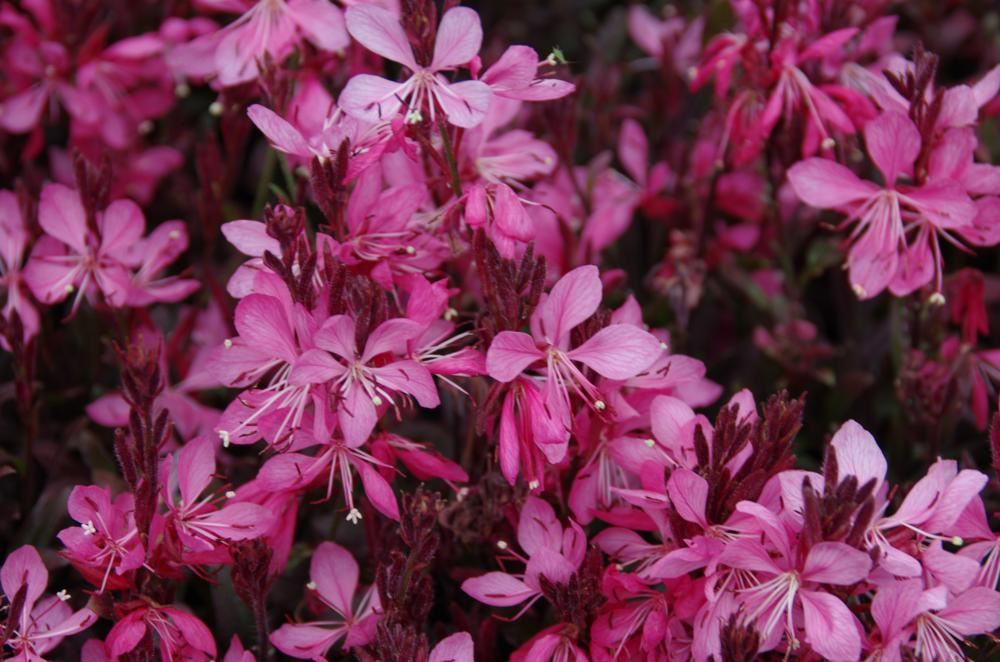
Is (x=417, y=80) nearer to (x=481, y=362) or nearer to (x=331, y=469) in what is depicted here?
(x=481, y=362)

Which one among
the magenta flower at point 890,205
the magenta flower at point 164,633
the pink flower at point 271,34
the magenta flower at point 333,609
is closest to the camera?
the magenta flower at point 164,633

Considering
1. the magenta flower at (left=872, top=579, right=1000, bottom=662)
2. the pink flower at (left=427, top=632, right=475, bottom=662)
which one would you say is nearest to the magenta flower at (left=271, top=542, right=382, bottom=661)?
the pink flower at (left=427, top=632, right=475, bottom=662)

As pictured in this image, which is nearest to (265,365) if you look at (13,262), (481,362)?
(481,362)

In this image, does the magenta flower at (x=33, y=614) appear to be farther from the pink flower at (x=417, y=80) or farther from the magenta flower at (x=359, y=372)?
the pink flower at (x=417, y=80)

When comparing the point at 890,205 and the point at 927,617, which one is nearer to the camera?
the point at 927,617

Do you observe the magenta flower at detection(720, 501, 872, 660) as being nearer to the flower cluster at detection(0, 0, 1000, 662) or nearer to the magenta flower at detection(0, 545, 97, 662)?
the flower cluster at detection(0, 0, 1000, 662)

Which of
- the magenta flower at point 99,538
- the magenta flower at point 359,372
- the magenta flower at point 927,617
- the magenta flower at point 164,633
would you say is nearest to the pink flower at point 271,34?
the magenta flower at point 359,372

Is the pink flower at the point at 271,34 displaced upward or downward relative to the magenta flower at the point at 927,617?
upward
